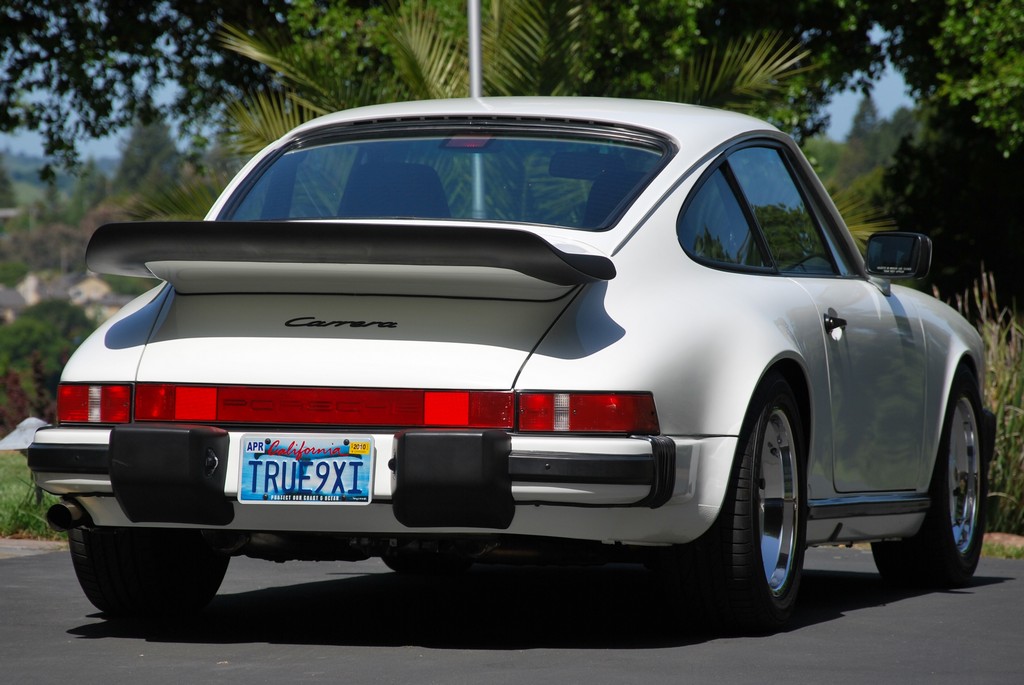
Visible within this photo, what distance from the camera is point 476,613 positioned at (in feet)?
20.1

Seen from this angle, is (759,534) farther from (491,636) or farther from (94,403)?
(94,403)

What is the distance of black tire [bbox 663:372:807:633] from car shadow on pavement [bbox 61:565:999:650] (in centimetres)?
14

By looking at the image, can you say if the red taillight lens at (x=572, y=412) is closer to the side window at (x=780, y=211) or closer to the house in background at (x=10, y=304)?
the side window at (x=780, y=211)

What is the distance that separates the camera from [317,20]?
2117cm

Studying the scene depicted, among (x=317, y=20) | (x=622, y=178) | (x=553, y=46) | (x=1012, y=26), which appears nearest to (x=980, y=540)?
(x=622, y=178)

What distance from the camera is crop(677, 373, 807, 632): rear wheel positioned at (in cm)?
516

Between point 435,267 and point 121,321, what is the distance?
43.0 inches

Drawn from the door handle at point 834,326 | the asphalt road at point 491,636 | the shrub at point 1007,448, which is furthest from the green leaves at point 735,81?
the door handle at point 834,326

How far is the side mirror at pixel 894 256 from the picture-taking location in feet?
22.0

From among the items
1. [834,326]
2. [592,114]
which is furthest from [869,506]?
[592,114]

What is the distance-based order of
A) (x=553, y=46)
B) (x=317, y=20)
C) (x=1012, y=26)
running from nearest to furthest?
(x=553, y=46), (x=1012, y=26), (x=317, y=20)

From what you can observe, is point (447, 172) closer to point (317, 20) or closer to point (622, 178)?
point (622, 178)

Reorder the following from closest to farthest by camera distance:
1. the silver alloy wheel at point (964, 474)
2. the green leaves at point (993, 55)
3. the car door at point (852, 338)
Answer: the car door at point (852, 338) → the silver alloy wheel at point (964, 474) → the green leaves at point (993, 55)

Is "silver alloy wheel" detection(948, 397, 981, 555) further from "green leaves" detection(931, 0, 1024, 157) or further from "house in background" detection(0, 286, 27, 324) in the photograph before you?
"house in background" detection(0, 286, 27, 324)
